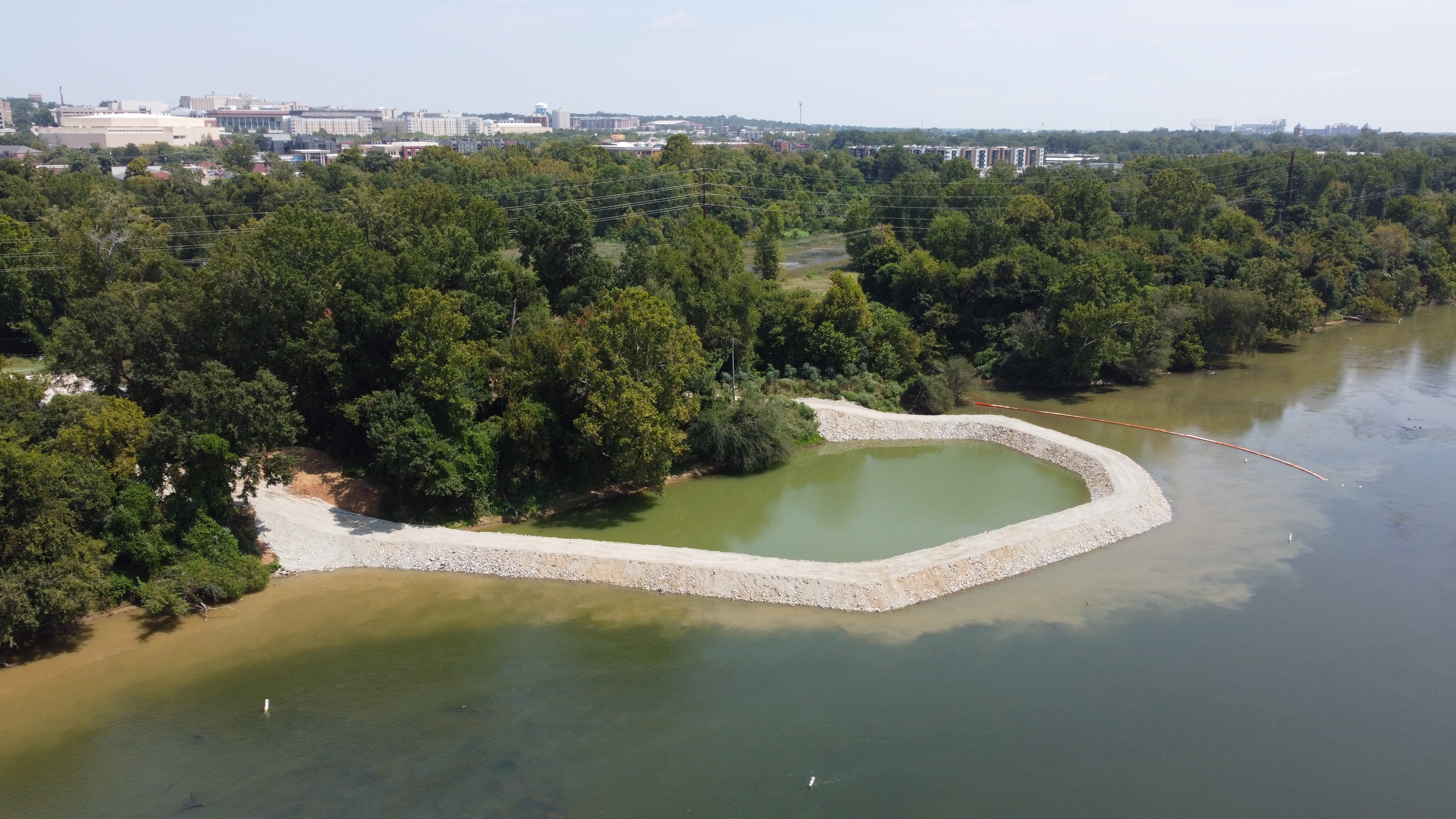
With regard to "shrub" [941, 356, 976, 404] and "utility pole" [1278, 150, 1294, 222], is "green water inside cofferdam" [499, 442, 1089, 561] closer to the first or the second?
"shrub" [941, 356, 976, 404]

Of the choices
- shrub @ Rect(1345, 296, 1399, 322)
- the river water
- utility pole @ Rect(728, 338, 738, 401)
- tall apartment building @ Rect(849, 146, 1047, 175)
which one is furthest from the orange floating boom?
tall apartment building @ Rect(849, 146, 1047, 175)

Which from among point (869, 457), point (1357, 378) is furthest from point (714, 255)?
point (1357, 378)

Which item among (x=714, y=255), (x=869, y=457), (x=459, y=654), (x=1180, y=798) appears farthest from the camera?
(x=714, y=255)

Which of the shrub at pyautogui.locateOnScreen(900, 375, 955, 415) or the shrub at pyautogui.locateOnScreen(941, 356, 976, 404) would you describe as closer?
the shrub at pyautogui.locateOnScreen(900, 375, 955, 415)

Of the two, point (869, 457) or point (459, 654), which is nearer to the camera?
point (459, 654)

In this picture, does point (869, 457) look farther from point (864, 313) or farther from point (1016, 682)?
point (1016, 682)

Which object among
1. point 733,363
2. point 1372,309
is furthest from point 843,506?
point 1372,309

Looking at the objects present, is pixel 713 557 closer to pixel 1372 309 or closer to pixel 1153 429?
pixel 1153 429
